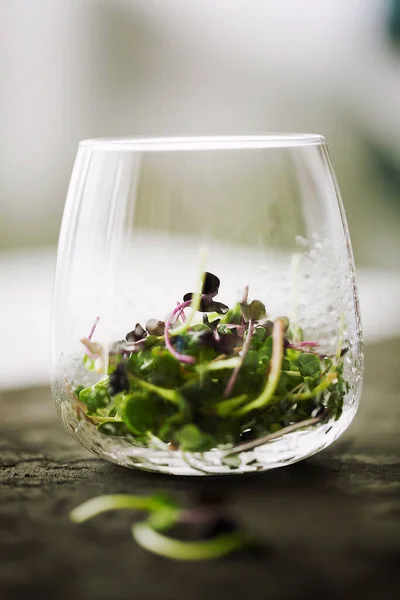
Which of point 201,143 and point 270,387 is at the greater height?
point 201,143

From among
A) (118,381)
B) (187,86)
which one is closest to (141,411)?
(118,381)

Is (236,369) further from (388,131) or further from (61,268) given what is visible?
(388,131)

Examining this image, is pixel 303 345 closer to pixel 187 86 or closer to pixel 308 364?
pixel 308 364

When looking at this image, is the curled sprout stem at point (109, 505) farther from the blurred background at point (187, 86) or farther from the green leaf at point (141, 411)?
the blurred background at point (187, 86)

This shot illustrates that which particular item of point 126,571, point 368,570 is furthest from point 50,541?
point 368,570

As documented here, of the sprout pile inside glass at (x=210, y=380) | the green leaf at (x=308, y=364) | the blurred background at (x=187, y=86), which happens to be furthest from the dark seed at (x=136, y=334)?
the blurred background at (x=187, y=86)

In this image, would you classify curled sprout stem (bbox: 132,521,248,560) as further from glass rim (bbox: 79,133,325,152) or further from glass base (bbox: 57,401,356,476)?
glass rim (bbox: 79,133,325,152)
